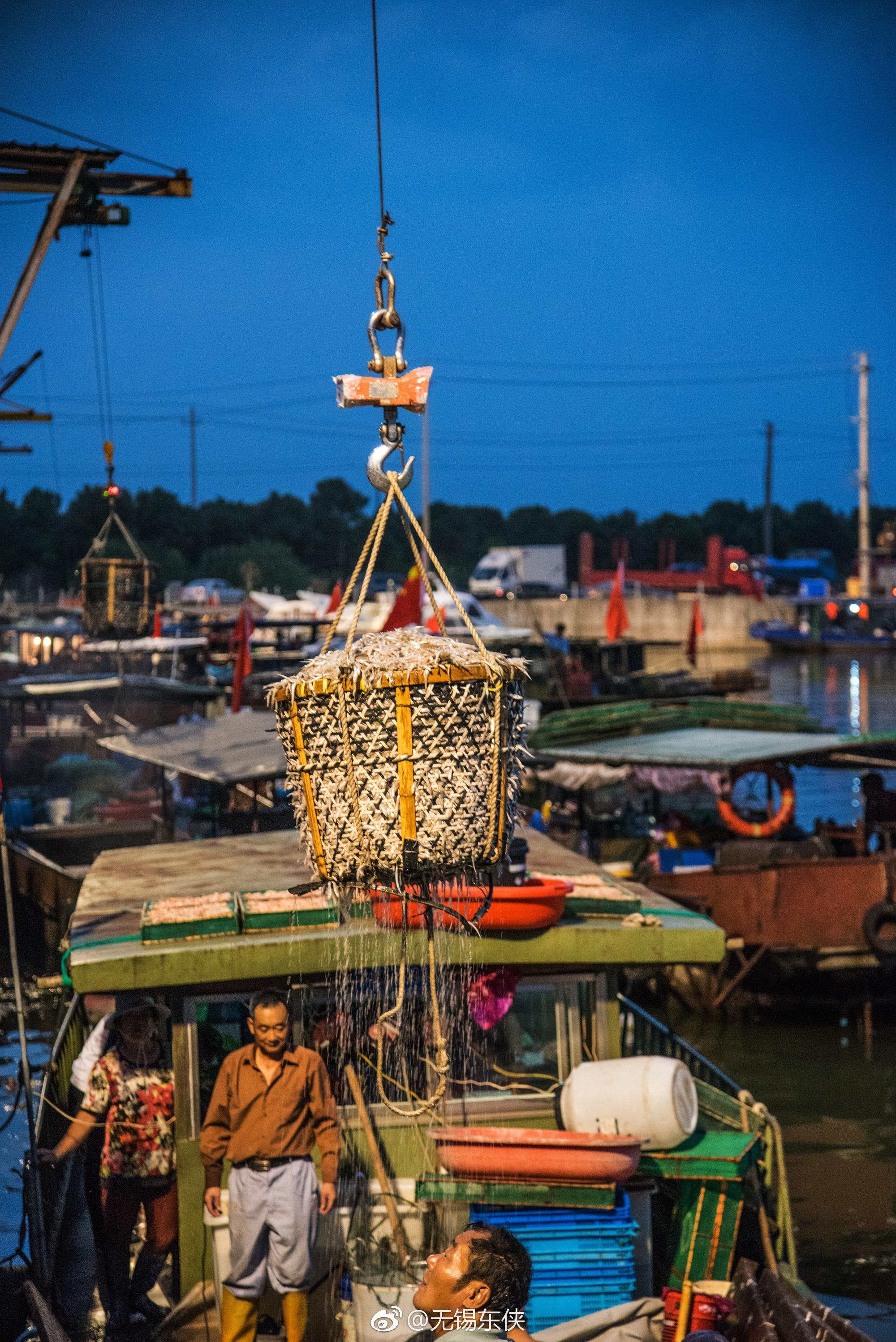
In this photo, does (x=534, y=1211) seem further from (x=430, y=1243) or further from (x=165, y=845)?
(x=165, y=845)

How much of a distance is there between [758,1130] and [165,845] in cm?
451

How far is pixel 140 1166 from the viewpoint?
6551mm

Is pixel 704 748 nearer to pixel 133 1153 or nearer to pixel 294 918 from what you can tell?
pixel 294 918

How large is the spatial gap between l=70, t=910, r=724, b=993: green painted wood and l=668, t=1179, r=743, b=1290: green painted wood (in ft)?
4.01

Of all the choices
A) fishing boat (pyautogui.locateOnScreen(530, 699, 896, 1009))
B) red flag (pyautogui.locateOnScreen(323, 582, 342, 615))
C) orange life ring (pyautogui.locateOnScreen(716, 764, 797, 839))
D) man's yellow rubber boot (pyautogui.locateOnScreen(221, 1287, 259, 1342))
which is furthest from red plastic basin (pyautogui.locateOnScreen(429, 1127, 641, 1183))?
red flag (pyautogui.locateOnScreen(323, 582, 342, 615))

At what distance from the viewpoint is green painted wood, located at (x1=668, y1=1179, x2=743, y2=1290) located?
22.8 ft

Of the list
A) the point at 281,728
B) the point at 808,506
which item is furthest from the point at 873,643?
the point at 281,728

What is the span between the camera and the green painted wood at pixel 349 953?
6.42m

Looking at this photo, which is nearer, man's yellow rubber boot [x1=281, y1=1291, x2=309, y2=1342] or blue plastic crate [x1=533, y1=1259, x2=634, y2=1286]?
man's yellow rubber boot [x1=281, y1=1291, x2=309, y2=1342]

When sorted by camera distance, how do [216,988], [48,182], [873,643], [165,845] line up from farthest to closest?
Answer: 1. [873,643]
2. [48,182]
3. [165,845]
4. [216,988]

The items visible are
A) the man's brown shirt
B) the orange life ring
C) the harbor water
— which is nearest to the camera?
the man's brown shirt

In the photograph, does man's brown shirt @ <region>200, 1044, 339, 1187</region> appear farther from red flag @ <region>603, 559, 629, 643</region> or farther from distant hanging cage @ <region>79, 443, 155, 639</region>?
red flag @ <region>603, 559, 629, 643</region>

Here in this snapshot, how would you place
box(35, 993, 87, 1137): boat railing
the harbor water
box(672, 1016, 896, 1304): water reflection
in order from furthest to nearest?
box(672, 1016, 896, 1304): water reflection, the harbor water, box(35, 993, 87, 1137): boat railing

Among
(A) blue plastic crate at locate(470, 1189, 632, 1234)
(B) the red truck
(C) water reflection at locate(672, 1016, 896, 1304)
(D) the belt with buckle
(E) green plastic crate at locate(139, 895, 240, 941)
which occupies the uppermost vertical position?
(B) the red truck
